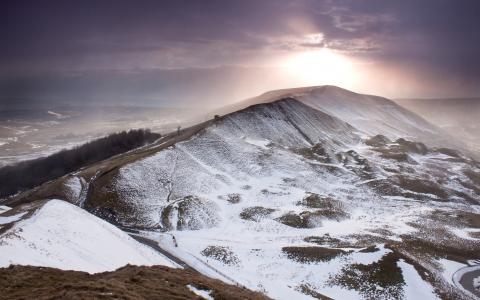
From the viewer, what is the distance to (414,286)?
4509 centimetres

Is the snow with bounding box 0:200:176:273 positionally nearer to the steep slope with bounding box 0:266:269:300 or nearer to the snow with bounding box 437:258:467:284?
the steep slope with bounding box 0:266:269:300

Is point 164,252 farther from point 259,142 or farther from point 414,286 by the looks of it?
point 259,142

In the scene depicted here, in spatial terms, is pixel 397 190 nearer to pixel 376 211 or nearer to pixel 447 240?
pixel 376 211

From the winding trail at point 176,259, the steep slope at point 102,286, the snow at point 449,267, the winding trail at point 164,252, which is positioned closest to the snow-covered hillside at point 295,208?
the snow at point 449,267

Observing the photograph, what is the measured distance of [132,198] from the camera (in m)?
79.6

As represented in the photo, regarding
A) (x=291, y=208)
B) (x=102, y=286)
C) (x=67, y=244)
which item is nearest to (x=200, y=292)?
(x=102, y=286)

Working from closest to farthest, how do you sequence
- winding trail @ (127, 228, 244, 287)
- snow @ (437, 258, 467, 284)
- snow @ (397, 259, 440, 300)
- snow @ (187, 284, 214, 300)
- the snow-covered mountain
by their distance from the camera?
1. snow @ (187, 284, 214, 300)
2. snow @ (397, 259, 440, 300)
3. winding trail @ (127, 228, 244, 287)
4. the snow-covered mountain
5. snow @ (437, 258, 467, 284)

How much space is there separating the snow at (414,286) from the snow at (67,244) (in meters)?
30.0

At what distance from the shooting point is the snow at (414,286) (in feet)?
144

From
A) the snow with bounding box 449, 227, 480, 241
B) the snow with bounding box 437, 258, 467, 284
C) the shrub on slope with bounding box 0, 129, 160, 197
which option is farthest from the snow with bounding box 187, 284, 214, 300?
the shrub on slope with bounding box 0, 129, 160, 197

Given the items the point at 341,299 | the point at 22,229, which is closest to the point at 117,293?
the point at 22,229

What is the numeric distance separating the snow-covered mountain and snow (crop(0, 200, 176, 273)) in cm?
1351

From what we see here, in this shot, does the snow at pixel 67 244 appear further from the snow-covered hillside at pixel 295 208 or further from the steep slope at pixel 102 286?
the snow-covered hillside at pixel 295 208

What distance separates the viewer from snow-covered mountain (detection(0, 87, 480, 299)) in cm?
4844
